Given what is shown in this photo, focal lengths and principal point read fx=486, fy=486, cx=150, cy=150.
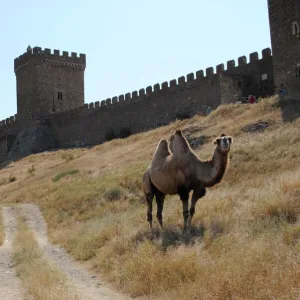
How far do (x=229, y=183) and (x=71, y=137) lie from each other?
3260 cm

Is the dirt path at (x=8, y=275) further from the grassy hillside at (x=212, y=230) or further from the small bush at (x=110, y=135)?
the small bush at (x=110, y=135)

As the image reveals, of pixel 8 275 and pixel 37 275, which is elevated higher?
pixel 37 275

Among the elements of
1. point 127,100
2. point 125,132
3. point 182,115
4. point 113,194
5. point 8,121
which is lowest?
point 113,194

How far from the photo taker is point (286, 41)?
23.4m

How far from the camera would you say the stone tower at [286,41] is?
75.5 ft

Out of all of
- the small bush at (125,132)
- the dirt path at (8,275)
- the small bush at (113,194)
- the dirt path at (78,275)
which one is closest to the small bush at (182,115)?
the small bush at (125,132)

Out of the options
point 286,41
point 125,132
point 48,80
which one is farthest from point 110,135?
point 286,41

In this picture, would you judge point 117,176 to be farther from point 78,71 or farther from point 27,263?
point 78,71

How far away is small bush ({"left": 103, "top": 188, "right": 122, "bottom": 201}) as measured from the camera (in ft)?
54.5

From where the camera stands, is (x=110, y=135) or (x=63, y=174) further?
(x=110, y=135)

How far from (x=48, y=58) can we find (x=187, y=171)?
40435mm

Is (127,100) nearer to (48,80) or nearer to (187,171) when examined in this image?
(48,80)

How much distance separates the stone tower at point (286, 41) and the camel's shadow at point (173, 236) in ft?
51.7

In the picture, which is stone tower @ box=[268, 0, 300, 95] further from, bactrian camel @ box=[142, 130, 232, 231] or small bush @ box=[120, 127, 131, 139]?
small bush @ box=[120, 127, 131, 139]
